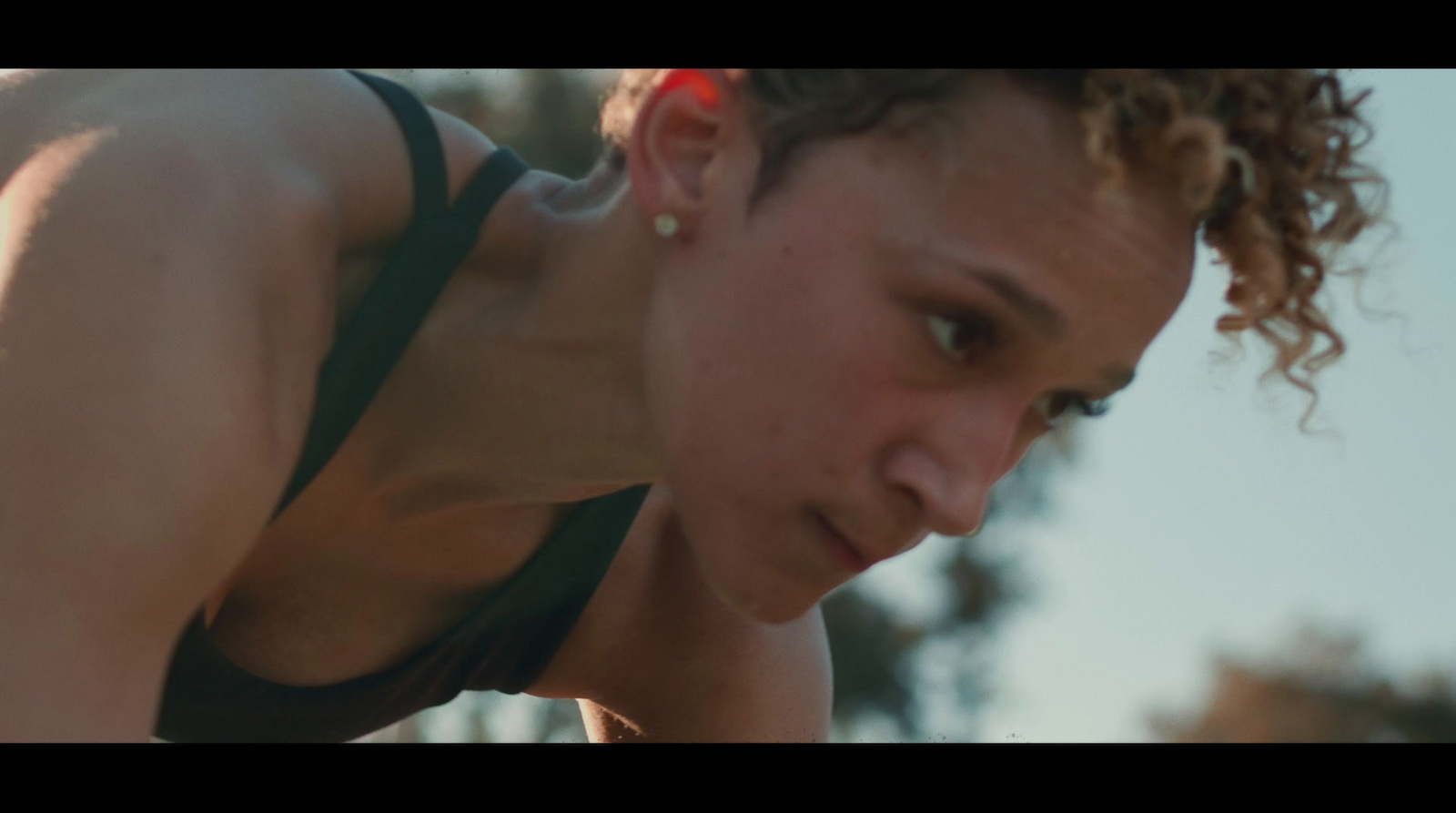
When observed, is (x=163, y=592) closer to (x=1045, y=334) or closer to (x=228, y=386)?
(x=228, y=386)

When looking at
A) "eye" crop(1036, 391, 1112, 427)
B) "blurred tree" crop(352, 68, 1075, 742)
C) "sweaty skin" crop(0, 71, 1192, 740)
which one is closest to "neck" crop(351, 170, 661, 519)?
"sweaty skin" crop(0, 71, 1192, 740)

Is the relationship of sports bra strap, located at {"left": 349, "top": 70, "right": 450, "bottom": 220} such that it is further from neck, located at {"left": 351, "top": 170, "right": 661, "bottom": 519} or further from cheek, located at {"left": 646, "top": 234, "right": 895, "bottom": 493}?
cheek, located at {"left": 646, "top": 234, "right": 895, "bottom": 493}

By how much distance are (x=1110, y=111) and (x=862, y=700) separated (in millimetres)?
10325

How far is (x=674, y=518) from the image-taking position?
2.80m

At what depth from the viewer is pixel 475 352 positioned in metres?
2.32

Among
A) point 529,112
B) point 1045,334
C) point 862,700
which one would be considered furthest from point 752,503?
point 862,700

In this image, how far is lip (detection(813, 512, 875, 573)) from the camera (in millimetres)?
2062

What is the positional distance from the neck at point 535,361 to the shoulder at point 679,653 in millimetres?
373

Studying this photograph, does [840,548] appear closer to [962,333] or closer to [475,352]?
[962,333]

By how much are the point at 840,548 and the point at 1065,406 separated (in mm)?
385

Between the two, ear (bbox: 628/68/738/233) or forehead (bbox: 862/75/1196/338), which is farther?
ear (bbox: 628/68/738/233)

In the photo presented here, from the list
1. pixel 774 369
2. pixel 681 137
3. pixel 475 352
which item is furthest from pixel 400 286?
pixel 774 369

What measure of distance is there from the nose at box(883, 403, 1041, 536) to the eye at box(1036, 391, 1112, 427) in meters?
0.12

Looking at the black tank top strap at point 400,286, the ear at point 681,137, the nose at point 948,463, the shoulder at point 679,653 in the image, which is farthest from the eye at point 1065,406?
the black tank top strap at point 400,286
